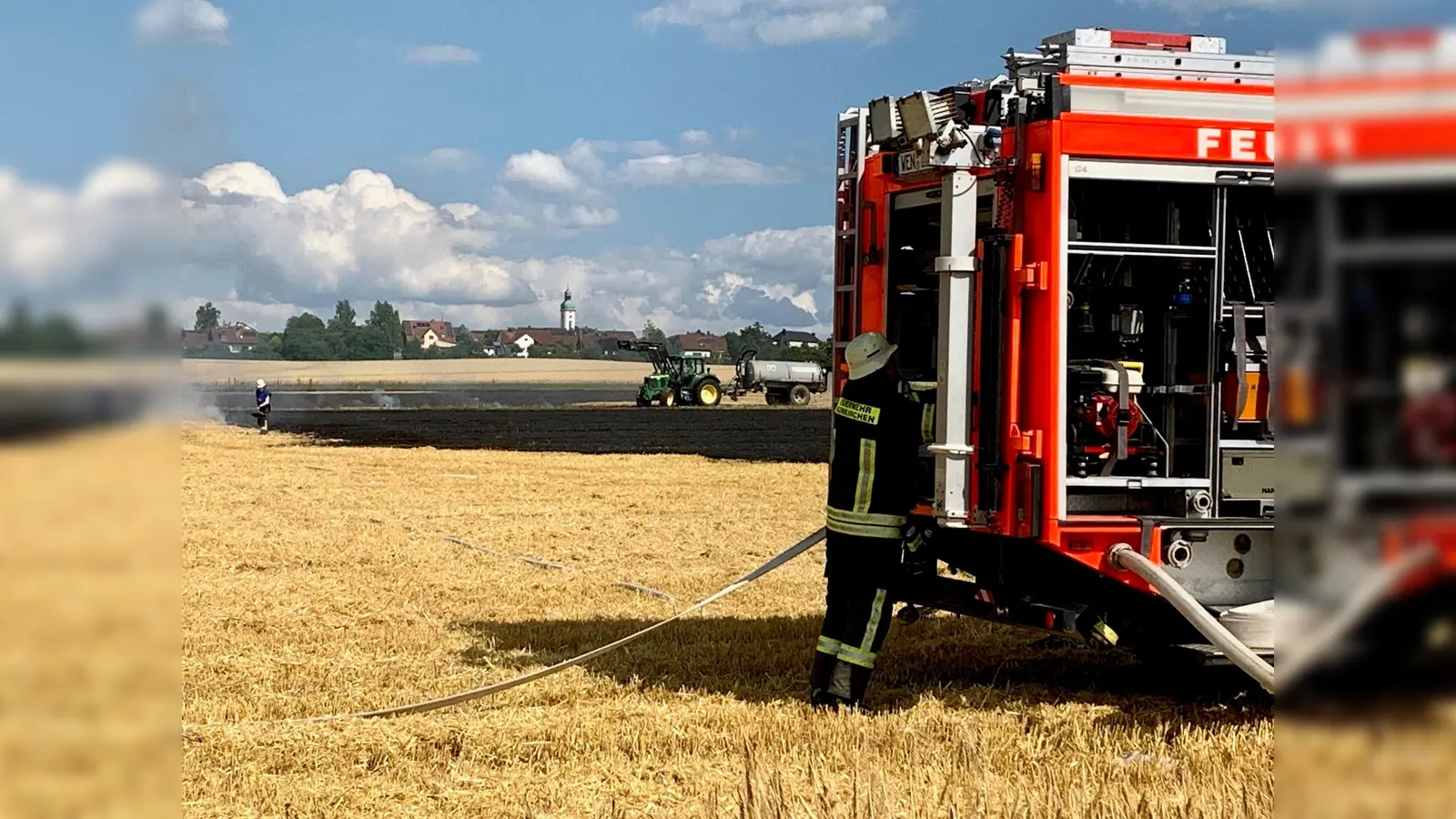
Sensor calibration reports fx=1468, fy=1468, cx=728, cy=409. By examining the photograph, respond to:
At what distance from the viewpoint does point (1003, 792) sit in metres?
5.23

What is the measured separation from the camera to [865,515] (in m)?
6.97

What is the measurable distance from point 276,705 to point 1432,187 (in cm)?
707

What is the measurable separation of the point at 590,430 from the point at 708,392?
1883 cm

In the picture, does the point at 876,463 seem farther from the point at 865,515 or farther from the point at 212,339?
the point at 212,339

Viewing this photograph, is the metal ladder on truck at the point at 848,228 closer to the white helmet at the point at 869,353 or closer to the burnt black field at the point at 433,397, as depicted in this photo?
the white helmet at the point at 869,353

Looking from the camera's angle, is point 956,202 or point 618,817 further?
point 956,202

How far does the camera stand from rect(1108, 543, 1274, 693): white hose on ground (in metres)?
6.33

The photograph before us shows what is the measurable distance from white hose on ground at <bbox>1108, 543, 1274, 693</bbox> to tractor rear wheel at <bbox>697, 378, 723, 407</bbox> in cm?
5306

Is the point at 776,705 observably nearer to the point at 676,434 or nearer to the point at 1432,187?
the point at 1432,187

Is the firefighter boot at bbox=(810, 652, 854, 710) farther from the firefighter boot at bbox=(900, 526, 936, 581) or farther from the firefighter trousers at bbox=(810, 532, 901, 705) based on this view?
the firefighter boot at bbox=(900, 526, 936, 581)

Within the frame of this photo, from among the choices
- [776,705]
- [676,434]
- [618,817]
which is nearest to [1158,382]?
[776,705]

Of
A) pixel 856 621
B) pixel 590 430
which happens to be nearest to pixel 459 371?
pixel 590 430

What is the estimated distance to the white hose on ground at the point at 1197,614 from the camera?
6.33 m

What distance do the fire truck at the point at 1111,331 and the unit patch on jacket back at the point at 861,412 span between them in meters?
0.32
